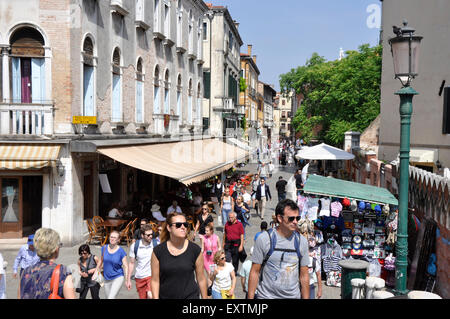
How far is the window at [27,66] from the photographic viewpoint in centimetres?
1256

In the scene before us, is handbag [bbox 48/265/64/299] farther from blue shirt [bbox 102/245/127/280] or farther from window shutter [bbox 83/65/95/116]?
window shutter [bbox 83/65/95/116]

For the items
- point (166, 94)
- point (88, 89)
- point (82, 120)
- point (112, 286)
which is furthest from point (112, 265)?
point (166, 94)

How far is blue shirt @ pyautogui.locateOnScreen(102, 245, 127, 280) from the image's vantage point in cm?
701

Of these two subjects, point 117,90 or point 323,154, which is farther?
point 323,154

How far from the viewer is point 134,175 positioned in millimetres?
18984

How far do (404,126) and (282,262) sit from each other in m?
3.80

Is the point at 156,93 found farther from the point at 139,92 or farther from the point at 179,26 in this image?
the point at 179,26

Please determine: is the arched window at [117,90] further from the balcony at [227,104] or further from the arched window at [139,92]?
the balcony at [227,104]


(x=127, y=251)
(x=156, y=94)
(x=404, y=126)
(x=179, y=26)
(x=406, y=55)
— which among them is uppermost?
(x=179, y=26)

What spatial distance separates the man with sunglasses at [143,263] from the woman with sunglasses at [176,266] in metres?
2.45

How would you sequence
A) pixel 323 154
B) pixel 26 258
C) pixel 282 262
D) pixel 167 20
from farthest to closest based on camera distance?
pixel 167 20, pixel 323 154, pixel 26 258, pixel 282 262

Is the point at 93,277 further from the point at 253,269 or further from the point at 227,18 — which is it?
the point at 227,18

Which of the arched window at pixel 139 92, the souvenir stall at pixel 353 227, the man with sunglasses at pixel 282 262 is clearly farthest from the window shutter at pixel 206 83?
the man with sunglasses at pixel 282 262

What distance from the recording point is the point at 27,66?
501 inches
